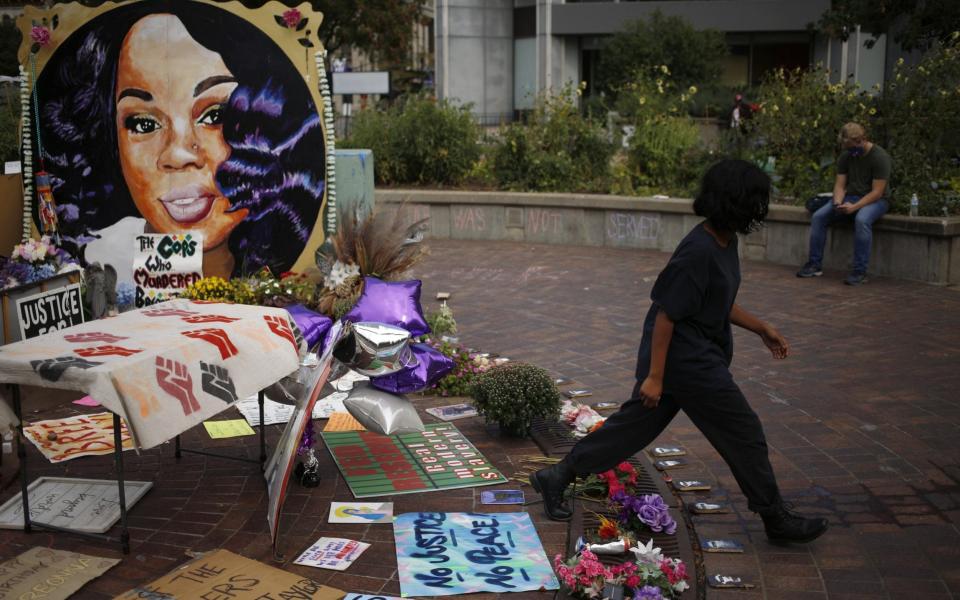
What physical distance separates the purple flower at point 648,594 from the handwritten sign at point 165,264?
551 cm

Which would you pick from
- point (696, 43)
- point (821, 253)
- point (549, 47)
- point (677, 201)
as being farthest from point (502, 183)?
point (549, 47)

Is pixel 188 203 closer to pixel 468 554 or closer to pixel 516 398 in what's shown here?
pixel 516 398

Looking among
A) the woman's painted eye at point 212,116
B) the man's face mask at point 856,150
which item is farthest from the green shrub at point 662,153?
the woman's painted eye at point 212,116

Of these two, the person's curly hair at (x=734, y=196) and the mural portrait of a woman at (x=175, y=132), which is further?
the mural portrait of a woman at (x=175, y=132)

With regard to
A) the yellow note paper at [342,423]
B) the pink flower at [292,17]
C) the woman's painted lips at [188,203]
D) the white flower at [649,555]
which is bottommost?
the yellow note paper at [342,423]

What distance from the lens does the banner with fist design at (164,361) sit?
4.12 m

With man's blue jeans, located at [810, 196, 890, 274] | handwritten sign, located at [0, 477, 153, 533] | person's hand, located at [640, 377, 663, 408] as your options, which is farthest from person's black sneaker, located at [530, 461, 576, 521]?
man's blue jeans, located at [810, 196, 890, 274]

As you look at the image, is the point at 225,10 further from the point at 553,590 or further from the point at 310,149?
the point at 553,590

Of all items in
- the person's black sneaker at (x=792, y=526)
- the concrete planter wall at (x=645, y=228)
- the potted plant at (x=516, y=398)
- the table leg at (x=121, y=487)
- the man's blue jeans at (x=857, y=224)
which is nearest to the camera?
the table leg at (x=121, y=487)

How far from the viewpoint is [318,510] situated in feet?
16.8

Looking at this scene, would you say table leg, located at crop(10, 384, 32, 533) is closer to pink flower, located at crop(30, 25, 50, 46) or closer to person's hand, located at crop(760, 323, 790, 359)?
person's hand, located at crop(760, 323, 790, 359)

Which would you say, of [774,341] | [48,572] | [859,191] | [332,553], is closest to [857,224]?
[859,191]

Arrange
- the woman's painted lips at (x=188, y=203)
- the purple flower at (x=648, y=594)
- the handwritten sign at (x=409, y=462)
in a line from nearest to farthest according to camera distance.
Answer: the purple flower at (x=648, y=594) < the handwritten sign at (x=409, y=462) < the woman's painted lips at (x=188, y=203)

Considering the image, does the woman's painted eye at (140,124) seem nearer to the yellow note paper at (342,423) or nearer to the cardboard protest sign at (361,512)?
the yellow note paper at (342,423)
